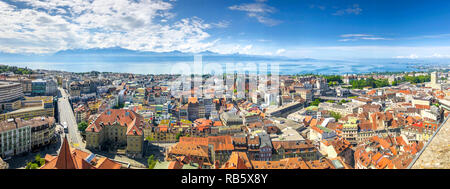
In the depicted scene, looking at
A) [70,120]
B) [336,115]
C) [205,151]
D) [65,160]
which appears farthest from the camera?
[336,115]

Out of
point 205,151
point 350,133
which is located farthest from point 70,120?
point 350,133

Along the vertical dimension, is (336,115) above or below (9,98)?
below

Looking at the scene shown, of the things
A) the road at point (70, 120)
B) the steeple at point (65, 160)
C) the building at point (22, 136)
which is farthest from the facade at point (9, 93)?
the steeple at point (65, 160)

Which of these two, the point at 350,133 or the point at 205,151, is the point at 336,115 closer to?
the point at 350,133

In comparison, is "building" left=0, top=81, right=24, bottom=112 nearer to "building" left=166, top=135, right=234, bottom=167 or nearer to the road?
the road

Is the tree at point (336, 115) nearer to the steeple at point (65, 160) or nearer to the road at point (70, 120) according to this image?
the road at point (70, 120)
